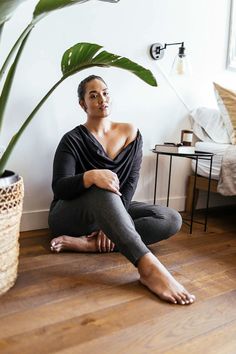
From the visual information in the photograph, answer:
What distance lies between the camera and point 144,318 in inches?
42.5

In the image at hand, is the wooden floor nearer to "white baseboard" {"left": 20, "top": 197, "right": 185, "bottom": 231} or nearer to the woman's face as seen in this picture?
"white baseboard" {"left": 20, "top": 197, "right": 185, "bottom": 231}

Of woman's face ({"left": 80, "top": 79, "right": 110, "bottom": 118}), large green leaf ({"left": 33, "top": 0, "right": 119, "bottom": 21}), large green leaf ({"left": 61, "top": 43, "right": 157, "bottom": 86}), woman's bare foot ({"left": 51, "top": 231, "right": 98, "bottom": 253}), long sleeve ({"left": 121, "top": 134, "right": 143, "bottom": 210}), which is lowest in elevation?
woman's bare foot ({"left": 51, "top": 231, "right": 98, "bottom": 253})

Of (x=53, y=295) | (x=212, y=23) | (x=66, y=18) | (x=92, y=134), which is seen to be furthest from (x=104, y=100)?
(x=212, y=23)

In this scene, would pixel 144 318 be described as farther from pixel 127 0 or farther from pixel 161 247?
pixel 127 0

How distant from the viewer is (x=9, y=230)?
115 cm

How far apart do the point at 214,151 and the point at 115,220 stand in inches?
42.9

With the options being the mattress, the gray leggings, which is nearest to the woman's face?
the gray leggings

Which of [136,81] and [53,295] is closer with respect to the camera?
[53,295]

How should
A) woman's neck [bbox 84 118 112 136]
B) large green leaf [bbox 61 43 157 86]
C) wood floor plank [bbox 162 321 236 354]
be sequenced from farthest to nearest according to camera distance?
woman's neck [bbox 84 118 112 136], large green leaf [bbox 61 43 157 86], wood floor plank [bbox 162 321 236 354]

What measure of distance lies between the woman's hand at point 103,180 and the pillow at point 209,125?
113 centimetres

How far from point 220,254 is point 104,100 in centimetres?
91

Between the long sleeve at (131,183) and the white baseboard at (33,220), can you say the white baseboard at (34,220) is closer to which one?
the white baseboard at (33,220)

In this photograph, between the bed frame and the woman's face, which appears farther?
the bed frame

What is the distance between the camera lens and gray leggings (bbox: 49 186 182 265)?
129cm
